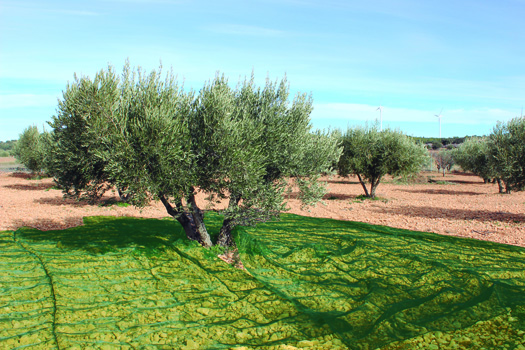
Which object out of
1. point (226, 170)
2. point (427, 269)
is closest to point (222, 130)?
point (226, 170)

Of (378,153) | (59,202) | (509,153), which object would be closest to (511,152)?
(509,153)

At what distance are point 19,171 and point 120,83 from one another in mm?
63385

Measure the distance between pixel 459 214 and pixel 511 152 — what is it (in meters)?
5.56

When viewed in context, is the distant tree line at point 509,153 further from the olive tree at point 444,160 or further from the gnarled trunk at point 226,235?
the olive tree at point 444,160

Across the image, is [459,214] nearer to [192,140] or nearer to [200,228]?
[200,228]

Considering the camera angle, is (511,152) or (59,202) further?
(59,202)

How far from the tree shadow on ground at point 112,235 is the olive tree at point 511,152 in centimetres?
2281

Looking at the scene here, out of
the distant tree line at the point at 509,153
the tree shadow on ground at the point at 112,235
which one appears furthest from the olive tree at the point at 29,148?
the distant tree line at the point at 509,153

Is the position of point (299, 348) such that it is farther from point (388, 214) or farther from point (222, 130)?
point (388, 214)

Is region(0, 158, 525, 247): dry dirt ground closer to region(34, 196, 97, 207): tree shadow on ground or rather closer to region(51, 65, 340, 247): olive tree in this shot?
region(34, 196, 97, 207): tree shadow on ground

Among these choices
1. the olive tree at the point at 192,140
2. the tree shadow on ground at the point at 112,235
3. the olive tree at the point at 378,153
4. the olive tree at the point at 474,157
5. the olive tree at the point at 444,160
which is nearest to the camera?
the olive tree at the point at 192,140

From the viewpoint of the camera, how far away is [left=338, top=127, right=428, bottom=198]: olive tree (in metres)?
34.2

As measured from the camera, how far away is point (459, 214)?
88.2ft

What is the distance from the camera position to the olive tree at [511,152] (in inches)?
1004
